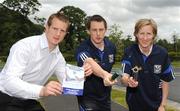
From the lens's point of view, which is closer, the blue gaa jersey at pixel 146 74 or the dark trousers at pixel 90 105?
the blue gaa jersey at pixel 146 74

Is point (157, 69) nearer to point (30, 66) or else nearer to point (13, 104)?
point (30, 66)

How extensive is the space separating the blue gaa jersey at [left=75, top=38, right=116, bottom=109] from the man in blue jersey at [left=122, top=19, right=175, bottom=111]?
0.59 metres

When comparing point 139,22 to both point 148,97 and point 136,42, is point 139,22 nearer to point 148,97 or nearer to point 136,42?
point 136,42

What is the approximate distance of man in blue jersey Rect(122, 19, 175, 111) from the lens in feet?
20.6

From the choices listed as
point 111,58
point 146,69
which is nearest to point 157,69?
point 146,69

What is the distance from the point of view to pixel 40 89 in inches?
199

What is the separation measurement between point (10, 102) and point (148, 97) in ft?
6.09

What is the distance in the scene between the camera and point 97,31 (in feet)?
22.5

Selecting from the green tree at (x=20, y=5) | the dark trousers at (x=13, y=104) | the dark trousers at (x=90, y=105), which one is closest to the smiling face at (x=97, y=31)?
the dark trousers at (x=90, y=105)

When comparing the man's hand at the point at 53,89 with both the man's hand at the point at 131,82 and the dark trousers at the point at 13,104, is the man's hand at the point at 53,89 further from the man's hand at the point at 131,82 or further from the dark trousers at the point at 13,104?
the man's hand at the point at 131,82

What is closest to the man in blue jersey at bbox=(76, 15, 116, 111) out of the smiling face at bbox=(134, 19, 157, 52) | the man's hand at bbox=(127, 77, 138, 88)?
the smiling face at bbox=(134, 19, 157, 52)

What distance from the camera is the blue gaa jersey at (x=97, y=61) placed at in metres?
7.01

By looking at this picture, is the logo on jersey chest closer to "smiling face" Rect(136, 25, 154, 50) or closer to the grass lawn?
"smiling face" Rect(136, 25, 154, 50)

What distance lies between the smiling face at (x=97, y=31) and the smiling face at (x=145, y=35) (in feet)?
2.27
